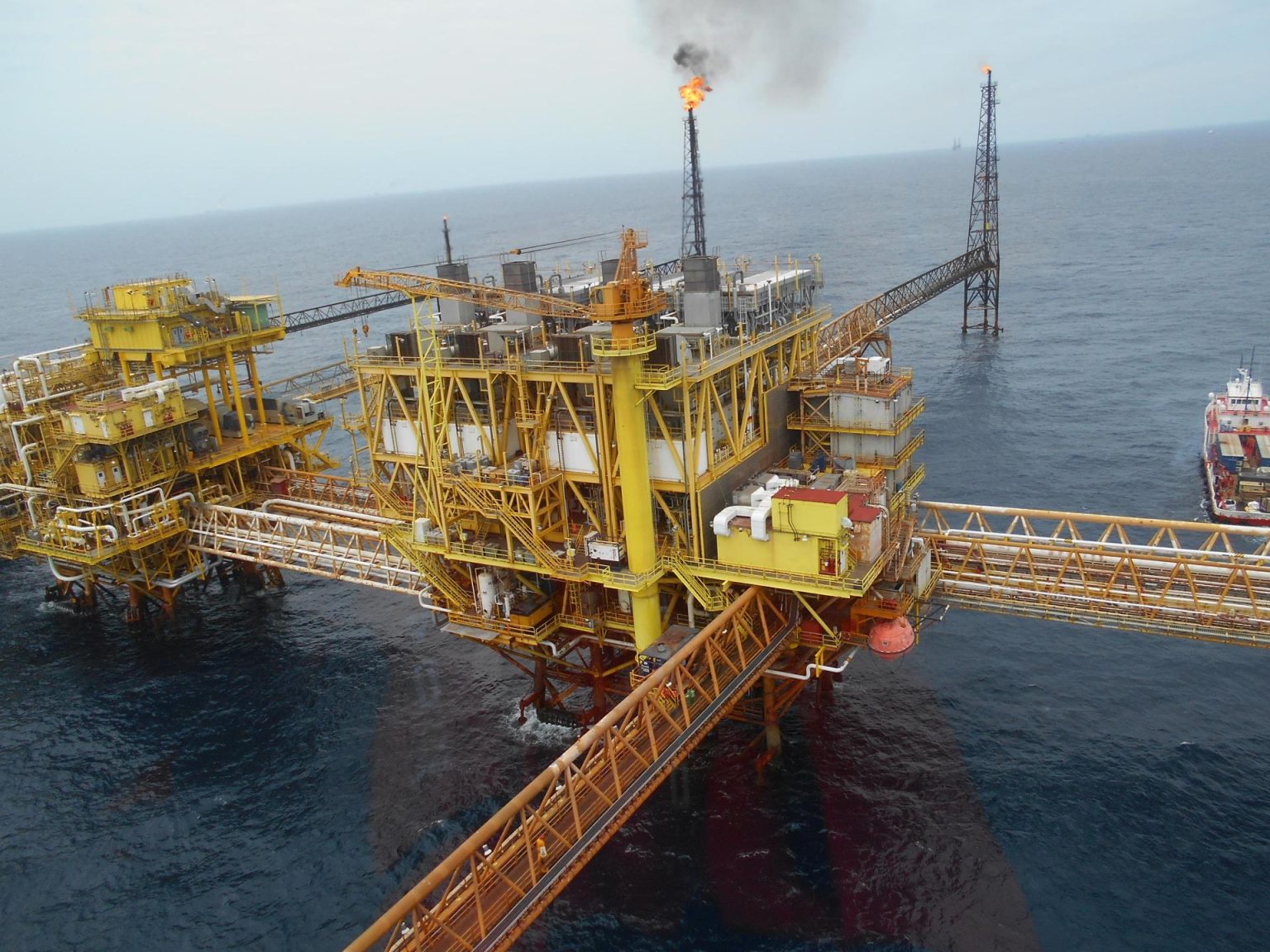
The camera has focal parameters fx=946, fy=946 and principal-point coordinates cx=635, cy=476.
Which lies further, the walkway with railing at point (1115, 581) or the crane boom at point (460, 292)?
the crane boom at point (460, 292)

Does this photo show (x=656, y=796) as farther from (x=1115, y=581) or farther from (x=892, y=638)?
(x=1115, y=581)

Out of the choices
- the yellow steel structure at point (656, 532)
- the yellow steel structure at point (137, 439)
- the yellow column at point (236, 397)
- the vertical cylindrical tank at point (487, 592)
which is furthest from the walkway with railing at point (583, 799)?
the yellow column at point (236, 397)

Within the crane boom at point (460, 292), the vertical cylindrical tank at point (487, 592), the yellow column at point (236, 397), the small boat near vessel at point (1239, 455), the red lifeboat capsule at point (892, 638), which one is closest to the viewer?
the red lifeboat capsule at point (892, 638)

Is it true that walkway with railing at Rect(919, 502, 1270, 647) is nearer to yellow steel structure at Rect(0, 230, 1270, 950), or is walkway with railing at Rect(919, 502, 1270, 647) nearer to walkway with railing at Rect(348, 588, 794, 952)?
yellow steel structure at Rect(0, 230, 1270, 950)

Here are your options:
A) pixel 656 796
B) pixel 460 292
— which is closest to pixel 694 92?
pixel 460 292

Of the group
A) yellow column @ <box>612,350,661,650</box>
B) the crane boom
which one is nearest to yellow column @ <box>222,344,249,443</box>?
the crane boom

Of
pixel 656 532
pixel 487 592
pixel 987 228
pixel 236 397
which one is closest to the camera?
pixel 656 532

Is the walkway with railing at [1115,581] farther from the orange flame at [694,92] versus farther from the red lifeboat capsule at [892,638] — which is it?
the orange flame at [694,92]
